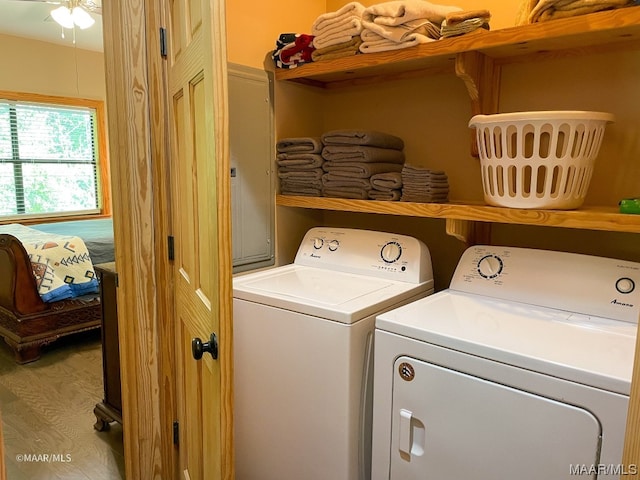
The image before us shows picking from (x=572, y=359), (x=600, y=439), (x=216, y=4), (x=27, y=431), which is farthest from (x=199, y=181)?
(x=27, y=431)

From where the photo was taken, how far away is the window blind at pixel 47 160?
4939mm

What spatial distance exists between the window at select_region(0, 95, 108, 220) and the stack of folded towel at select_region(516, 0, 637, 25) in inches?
204

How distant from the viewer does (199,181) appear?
1.25m

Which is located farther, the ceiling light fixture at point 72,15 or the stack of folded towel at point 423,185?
the ceiling light fixture at point 72,15

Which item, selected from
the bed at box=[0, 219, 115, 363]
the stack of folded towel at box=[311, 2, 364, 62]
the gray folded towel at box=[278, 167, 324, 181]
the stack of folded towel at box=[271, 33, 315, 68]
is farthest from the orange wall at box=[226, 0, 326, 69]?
the bed at box=[0, 219, 115, 363]

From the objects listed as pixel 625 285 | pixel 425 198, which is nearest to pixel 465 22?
pixel 425 198

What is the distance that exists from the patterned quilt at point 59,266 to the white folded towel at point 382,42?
2803 millimetres

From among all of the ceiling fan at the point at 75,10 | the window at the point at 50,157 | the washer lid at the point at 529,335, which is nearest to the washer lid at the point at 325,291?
the washer lid at the point at 529,335

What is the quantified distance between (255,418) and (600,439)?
1.10 m

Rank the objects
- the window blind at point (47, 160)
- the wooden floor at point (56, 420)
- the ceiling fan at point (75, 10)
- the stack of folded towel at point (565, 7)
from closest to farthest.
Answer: the stack of folded towel at point (565, 7)
the wooden floor at point (56, 420)
the ceiling fan at point (75, 10)
the window blind at point (47, 160)

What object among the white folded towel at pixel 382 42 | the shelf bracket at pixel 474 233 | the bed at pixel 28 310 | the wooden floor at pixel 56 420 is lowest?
the wooden floor at pixel 56 420

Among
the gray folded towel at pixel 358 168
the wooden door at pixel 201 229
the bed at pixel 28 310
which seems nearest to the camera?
the wooden door at pixel 201 229

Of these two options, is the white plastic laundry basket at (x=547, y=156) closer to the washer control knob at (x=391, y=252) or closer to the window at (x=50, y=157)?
the washer control knob at (x=391, y=252)

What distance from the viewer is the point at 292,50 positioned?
1940 mm
